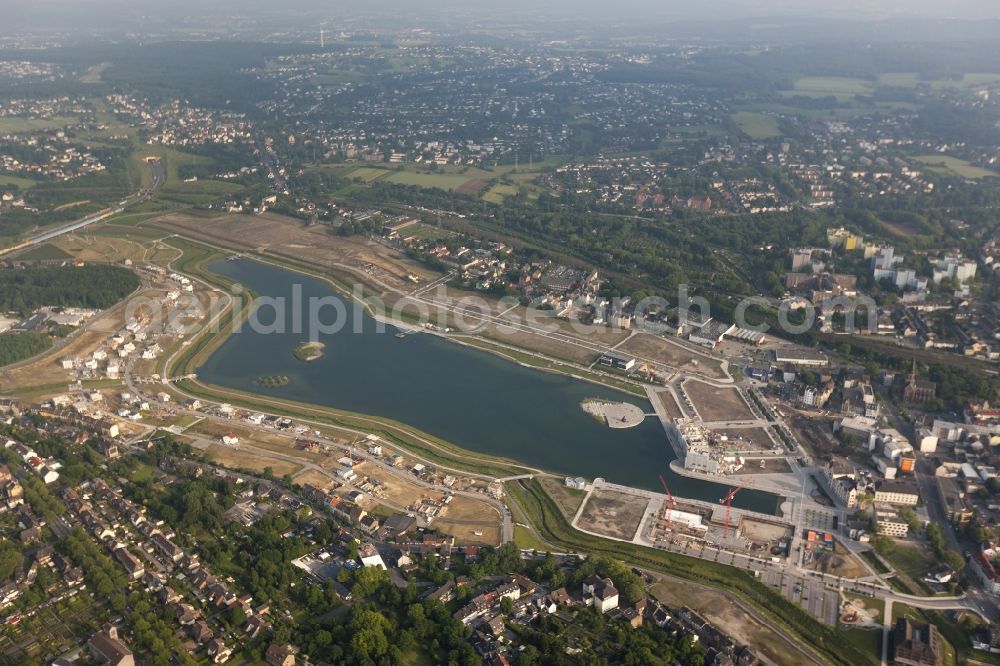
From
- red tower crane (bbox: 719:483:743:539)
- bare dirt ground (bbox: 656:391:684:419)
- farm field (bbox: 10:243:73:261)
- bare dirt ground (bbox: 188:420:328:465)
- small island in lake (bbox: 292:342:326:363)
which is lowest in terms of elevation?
farm field (bbox: 10:243:73:261)

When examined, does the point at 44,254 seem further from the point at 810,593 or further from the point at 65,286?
the point at 810,593

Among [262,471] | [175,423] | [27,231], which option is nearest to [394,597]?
[262,471]

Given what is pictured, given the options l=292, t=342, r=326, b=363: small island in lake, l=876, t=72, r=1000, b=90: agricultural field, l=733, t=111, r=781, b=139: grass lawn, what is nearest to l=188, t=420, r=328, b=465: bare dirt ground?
l=292, t=342, r=326, b=363: small island in lake

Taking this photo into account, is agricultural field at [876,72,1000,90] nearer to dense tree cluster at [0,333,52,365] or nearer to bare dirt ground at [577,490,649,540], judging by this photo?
bare dirt ground at [577,490,649,540]

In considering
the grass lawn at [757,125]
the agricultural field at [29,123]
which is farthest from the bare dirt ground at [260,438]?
the grass lawn at [757,125]

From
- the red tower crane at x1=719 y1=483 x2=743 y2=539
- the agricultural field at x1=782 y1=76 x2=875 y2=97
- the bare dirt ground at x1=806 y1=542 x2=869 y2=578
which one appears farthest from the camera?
the agricultural field at x1=782 y1=76 x2=875 y2=97

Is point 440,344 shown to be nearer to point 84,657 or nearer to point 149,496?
point 149,496
